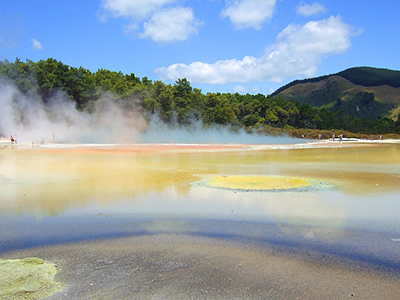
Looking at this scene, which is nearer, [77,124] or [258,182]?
[258,182]

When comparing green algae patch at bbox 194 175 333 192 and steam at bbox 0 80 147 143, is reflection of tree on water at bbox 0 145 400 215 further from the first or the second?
steam at bbox 0 80 147 143

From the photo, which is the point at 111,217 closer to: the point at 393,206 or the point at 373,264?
the point at 373,264

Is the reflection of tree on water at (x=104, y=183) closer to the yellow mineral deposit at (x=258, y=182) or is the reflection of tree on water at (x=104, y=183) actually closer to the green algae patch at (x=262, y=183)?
the green algae patch at (x=262, y=183)

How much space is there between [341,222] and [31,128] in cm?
4710

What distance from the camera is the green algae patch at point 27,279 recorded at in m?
4.66

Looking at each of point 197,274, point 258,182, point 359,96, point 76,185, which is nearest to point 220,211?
point 197,274

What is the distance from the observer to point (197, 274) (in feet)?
17.4

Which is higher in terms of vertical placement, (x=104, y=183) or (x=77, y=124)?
(x=77, y=124)

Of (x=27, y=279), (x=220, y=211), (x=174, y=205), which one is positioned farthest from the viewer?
(x=174, y=205)

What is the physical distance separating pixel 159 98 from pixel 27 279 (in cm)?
5777

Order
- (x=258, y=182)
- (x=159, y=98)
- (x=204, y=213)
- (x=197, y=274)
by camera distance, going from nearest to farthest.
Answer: (x=197, y=274) < (x=204, y=213) < (x=258, y=182) < (x=159, y=98)

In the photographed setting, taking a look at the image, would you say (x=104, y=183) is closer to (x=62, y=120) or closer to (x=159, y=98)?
(x=62, y=120)

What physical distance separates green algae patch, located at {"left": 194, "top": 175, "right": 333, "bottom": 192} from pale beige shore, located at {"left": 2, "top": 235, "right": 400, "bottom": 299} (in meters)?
5.66

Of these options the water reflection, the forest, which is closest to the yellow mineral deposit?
the water reflection
